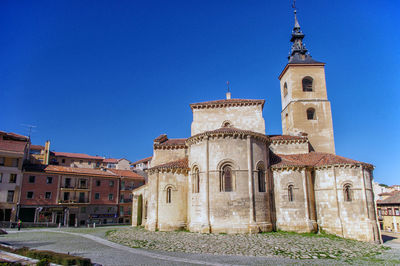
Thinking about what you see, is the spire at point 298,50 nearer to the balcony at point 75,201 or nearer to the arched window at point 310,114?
the arched window at point 310,114

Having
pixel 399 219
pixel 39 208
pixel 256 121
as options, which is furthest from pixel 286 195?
pixel 39 208

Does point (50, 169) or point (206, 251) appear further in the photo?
point (50, 169)

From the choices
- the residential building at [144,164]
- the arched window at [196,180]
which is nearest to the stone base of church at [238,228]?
the arched window at [196,180]

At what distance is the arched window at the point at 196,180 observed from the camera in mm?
22281

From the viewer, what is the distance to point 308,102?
105ft

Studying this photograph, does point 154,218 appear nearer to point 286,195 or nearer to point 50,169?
point 286,195

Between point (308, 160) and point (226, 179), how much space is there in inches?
316

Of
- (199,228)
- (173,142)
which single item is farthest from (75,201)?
(199,228)

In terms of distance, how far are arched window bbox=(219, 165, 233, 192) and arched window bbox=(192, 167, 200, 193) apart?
2.17 m

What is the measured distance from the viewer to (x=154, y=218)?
2322 centimetres

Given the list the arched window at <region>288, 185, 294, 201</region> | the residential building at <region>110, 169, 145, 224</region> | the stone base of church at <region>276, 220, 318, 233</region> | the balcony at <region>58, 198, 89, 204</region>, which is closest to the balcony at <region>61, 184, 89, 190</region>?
the balcony at <region>58, 198, 89, 204</region>

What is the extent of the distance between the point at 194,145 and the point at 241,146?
12.8 feet

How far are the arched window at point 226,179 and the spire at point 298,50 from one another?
19099 mm

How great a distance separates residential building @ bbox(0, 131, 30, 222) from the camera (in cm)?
3231
